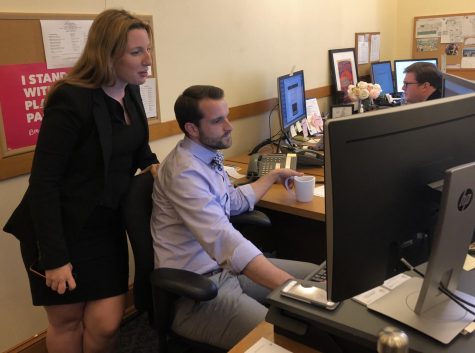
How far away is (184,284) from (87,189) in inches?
18.4

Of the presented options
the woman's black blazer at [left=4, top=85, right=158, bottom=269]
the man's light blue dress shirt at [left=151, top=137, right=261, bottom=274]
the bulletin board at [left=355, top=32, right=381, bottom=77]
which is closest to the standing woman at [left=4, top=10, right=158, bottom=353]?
the woman's black blazer at [left=4, top=85, right=158, bottom=269]

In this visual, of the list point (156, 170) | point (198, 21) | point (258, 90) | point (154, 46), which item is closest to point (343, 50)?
point (258, 90)

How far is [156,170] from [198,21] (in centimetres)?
120

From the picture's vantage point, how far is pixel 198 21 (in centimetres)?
255

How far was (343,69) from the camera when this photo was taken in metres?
4.00

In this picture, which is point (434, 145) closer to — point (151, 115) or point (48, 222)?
point (48, 222)

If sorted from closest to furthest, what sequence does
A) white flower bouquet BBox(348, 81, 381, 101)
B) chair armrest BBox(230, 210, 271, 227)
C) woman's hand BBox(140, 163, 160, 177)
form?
woman's hand BBox(140, 163, 160, 177)
chair armrest BBox(230, 210, 271, 227)
white flower bouquet BBox(348, 81, 381, 101)

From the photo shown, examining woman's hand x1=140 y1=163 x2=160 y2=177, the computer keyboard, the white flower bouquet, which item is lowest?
the computer keyboard

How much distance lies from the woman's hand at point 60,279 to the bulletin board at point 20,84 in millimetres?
554

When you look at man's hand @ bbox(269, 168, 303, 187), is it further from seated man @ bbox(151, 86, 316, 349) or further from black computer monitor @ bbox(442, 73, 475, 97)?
black computer monitor @ bbox(442, 73, 475, 97)

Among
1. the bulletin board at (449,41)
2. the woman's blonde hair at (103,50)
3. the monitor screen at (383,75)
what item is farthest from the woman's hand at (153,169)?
the bulletin board at (449,41)

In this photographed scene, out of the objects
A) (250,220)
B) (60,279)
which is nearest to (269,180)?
(250,220)

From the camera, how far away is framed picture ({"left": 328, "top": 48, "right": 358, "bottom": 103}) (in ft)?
12.8

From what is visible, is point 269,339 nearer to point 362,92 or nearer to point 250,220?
point 250,220
